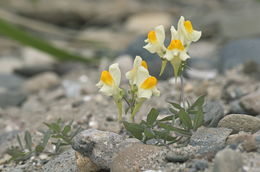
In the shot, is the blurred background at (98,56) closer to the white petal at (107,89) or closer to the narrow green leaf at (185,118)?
the narrow green leaf at (185,118)

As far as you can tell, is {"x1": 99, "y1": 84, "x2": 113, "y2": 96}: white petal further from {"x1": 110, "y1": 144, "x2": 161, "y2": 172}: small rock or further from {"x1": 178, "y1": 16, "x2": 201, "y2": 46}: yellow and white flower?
{"x1": 178, "y1": 16, "x2": 201, "y2": 46}: yellow and white flower

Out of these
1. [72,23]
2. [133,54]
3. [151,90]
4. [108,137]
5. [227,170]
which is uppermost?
[72,23]

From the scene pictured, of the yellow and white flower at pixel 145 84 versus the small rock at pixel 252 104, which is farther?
the small rock at pixel 252 104

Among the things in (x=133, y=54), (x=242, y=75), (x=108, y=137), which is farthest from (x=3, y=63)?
(x=108, y=137)

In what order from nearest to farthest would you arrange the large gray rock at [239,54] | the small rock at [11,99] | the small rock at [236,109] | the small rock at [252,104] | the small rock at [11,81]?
the small rock at [252,104], the small rock at [236,109], the small rock at [11,99], the large gray rock at [239,54], the small rock at [11,81]

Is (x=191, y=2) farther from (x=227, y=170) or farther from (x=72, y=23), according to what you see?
(x=227, y=170)

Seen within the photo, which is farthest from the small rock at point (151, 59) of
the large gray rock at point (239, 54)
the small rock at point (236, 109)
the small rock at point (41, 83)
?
the small rock at point (236, 109)

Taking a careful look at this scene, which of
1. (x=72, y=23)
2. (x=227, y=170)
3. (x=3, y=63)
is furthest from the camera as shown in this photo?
(x=72, y=23)
